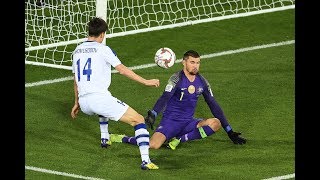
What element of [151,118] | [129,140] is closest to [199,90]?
[151,118]

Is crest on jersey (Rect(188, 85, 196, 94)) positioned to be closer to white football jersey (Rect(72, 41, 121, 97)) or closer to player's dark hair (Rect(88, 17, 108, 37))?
white football jersey (Rect(72, 41, 121, 97))

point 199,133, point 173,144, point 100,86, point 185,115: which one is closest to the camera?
point 100,86

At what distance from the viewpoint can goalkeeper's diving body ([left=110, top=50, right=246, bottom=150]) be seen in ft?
55.3

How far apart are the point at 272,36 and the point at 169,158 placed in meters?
6.66

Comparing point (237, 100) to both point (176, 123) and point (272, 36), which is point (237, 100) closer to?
point (176, 123)

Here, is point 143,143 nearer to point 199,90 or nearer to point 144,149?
point 144,149

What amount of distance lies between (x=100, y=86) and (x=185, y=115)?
5.16 ft

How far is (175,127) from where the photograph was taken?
55.9 feet

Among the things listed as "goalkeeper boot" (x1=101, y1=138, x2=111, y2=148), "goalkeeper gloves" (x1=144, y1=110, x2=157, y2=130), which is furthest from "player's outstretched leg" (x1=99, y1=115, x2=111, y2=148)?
"goalkeeper gloves" (x1=144, y1=110, x2=157, y2=130)

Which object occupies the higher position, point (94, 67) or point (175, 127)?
point (94, 67)

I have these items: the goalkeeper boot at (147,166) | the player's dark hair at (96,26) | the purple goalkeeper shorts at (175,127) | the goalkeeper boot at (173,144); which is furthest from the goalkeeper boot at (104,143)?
the player's dark hair at (96,26)

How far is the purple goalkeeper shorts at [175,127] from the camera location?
17.0 meters

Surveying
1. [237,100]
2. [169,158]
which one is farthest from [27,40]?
[169,158]

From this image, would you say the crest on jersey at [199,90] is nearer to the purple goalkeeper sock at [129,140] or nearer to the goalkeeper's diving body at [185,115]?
the goalkeeper's diving body at [185,115]
